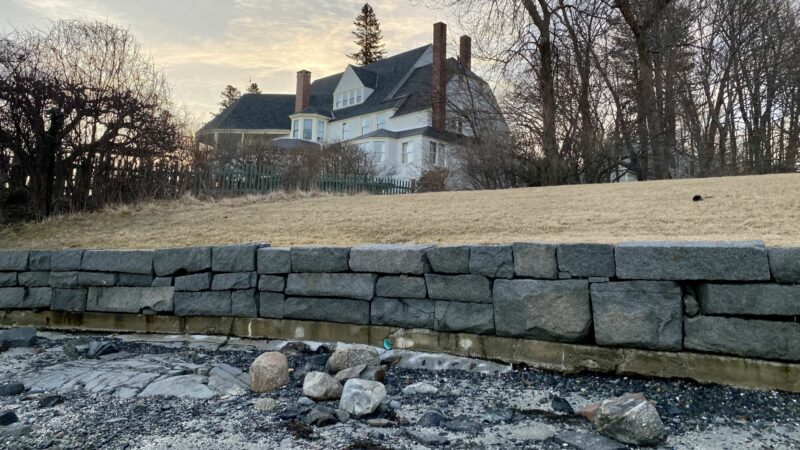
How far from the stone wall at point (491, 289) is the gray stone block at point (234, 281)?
0.01 metres

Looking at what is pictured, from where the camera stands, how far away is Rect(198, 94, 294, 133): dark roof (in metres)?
33.9

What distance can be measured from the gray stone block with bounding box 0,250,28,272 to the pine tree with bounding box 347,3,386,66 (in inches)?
1518

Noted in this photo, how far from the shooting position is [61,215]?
8953 mm

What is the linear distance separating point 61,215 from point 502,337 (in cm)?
867

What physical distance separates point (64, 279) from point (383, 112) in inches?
911

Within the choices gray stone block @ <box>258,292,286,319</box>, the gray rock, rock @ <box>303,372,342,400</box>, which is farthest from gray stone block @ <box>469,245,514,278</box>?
the gray rock

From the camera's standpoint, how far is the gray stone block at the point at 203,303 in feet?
16.3

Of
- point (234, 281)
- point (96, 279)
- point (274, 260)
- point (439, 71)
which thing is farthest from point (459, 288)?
point (439, 71)

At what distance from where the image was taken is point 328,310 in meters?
4.55

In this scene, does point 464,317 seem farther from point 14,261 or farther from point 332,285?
point 14,261

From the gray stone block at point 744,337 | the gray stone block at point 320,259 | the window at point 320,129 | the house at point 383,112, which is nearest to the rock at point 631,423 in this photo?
the gray stone block at point 744,337

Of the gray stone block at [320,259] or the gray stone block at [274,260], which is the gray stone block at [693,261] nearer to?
the gray stone block at [320,259]

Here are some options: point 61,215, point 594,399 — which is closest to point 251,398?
point 594,399

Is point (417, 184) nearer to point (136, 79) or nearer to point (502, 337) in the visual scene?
point (136, 79)
